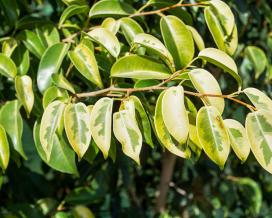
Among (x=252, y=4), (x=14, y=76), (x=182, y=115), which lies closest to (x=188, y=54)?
(x=182, y=115)

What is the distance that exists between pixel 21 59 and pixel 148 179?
107 cm

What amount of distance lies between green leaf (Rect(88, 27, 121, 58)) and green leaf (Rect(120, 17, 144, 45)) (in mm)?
108

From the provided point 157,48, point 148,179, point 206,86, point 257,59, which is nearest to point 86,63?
point 157,48

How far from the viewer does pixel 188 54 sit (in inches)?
43.0

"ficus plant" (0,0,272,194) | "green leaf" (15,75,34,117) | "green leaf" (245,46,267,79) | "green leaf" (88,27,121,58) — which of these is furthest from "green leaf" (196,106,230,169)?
"green leaf" (245,46,267,79)

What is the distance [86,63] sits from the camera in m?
1.13

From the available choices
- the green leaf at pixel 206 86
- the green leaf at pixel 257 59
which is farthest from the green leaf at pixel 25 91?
the green leaf at pixel 257 59

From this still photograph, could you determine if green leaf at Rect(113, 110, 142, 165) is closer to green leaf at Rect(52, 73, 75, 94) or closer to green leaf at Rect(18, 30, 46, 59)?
green leaf at Rect(52, 73, 75, 94)

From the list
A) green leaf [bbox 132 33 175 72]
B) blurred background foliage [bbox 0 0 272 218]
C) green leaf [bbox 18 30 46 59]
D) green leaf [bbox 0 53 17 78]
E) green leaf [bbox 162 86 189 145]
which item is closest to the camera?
green leaf [bbox 162 86 189 145]

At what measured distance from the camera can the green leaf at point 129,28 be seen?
1210mm

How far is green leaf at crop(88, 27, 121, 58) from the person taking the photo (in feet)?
3.57

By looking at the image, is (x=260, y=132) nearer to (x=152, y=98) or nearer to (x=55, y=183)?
(x=152, y=98)

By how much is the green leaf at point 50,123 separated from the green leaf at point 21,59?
245 mm

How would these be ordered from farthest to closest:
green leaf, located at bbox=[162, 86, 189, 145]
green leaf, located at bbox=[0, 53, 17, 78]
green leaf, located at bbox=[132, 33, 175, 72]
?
1. green leaf, located at bbox=[0, 53, 17, 78]
2. green leaf, located at bbox=[132, 33, 175, 72]
3. green leaf, located at bbox=[162, 86, 189, 145]
